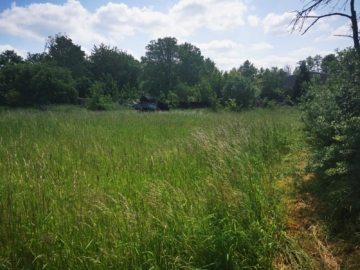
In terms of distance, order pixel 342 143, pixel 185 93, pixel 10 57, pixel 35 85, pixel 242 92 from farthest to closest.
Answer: pixel 10 57 < pixel 185 93 < pixel 35 85 < pixel 242 92 < pixel 342 143

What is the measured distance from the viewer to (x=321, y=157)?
339 centimetres

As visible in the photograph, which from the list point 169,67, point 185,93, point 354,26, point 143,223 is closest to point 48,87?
point 185,93

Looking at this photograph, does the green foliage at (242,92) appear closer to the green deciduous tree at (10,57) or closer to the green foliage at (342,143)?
the green foliage at (342,143)

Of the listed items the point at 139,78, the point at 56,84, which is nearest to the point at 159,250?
the point at 56,84

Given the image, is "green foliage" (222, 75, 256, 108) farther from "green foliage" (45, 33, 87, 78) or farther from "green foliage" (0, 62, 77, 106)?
"green foliage" (45, 33, 87, 78)

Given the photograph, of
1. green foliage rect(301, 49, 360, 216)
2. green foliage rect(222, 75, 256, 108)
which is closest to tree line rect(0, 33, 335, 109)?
green foliage rect(222, 75, 256, 108)

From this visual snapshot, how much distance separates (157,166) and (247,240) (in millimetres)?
2244

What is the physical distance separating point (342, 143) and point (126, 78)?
56.3 meters

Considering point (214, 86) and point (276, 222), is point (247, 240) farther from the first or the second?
point (214, 86)

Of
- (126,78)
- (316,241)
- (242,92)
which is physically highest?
(126,78)

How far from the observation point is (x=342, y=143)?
10.6ft

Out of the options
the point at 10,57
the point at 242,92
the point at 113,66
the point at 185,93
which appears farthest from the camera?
the point at 113,66

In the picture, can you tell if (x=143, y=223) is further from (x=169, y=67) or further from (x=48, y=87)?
(x=169, y=67)

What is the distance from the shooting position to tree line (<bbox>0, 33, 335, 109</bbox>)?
1162 inches
